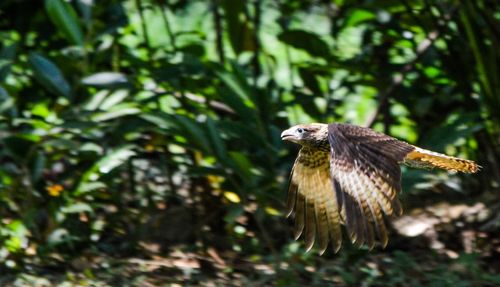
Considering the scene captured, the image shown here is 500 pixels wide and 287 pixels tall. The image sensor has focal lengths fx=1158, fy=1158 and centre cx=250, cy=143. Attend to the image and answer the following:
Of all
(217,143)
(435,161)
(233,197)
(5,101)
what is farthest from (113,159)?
(435,161)

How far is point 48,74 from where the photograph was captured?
572 cm

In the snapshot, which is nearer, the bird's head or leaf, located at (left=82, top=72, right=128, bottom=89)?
the bird's head

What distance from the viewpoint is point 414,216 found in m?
6.32

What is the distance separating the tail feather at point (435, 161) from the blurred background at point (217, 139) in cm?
102

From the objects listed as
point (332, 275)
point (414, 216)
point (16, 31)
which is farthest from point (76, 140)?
point (414, 216)

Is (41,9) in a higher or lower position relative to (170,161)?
higher

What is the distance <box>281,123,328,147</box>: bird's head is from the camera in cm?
474

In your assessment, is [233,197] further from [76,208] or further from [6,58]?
[6,58]

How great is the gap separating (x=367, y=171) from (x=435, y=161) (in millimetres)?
470

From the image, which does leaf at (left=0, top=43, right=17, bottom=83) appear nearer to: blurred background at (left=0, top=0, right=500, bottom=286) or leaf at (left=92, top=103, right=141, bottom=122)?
blurred background at (left=0, top=0, right=500, bottom=286)

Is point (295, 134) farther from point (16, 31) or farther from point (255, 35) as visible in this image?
point (16, 31)

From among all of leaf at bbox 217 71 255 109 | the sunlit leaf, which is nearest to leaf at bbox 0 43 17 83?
leaf at bbox 217 71 255 109

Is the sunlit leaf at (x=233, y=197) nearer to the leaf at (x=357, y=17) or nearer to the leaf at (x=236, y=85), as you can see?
the leaf at (x=236, y=85)

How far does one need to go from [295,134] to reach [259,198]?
98 cm
